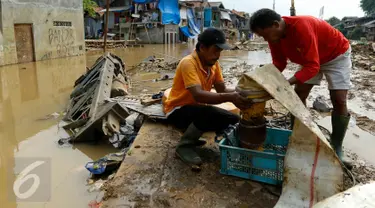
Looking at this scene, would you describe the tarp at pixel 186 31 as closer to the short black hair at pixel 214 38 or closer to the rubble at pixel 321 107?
the rubble at pixel 321 107

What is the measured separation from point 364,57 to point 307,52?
15340mm

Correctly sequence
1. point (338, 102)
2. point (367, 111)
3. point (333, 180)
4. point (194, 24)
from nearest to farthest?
1. point (333, 180)
2. point (338, 102)
3. point (367, 111)
4. point (194, 24)

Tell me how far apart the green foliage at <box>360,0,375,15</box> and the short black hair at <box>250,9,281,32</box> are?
59.3 metres

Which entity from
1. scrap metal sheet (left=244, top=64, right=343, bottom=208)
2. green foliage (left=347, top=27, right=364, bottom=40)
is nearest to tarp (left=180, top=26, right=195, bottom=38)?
green foliage (left=347, top=27, right=364, bottom=40)

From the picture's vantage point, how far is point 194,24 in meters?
41.5

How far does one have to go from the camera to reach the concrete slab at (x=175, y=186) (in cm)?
249

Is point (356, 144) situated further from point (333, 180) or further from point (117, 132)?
point (117, 132)

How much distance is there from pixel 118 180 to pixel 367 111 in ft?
17.6

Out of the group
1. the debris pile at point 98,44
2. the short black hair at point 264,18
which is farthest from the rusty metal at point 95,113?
the debris pile at point 98,44

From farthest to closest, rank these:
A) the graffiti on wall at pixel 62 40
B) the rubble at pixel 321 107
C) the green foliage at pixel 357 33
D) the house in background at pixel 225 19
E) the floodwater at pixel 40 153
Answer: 1. the house in background at pixel 225 19
2. the green foliage at pixel 357 33
3. the graffiti on wall at pixel 62 40
4. the rubble at pixel 321 107
5. the floodwater at pixel 40 153

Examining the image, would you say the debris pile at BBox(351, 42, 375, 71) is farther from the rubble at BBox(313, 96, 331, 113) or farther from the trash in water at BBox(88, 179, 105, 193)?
the trash in water at BBox(88, 179, 105, 193)

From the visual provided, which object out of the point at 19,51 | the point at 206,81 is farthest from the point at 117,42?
the point at 206,81

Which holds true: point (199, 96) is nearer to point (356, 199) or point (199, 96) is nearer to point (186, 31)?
point (356, 199)

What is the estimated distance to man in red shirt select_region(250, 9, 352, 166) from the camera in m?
2.71
